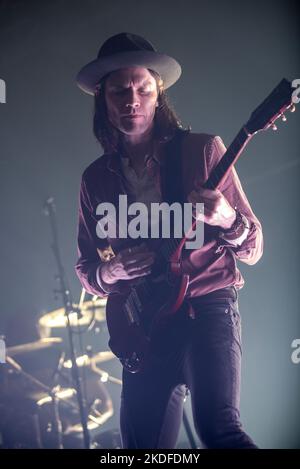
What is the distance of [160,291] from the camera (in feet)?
6.54

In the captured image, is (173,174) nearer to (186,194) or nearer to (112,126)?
(186,194)

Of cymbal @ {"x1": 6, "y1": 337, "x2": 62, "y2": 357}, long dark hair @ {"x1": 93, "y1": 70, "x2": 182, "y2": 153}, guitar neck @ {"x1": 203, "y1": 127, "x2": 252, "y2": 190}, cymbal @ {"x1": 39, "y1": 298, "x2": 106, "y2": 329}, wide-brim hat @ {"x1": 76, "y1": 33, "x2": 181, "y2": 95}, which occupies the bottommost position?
cymbal @ {"x1": 6, "y1": 337, "x2": 62, "y2": 357}

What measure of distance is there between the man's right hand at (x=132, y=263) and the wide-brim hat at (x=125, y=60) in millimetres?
1005

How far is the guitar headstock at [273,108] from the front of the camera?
5.52ft

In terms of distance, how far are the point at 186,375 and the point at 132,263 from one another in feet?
1.83

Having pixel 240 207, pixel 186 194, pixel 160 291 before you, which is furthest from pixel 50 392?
pixel 240 207

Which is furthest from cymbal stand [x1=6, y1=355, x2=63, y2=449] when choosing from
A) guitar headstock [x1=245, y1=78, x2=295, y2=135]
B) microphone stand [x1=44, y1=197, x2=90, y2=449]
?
guitar headstock [x1=245, y1=78, x2=295, y2=135]

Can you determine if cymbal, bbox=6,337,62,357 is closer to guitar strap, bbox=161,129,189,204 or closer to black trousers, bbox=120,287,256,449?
black trousers, bbox=120,287,256,449

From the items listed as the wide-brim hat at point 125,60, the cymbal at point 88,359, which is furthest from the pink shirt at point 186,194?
the cymbal at point 88,359

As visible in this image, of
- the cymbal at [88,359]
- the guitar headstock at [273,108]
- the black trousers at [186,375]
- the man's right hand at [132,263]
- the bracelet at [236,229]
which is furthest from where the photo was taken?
the cymbal at [88,359]

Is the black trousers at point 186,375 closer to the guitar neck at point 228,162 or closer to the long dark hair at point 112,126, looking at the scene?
the guitar neck at point 228,162

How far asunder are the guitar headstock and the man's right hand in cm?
71

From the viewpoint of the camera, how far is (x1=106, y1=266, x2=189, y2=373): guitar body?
1.87 meters
